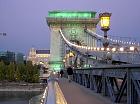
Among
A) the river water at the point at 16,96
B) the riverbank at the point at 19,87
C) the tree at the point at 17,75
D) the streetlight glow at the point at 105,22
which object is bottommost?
the river water at the point at 16,96

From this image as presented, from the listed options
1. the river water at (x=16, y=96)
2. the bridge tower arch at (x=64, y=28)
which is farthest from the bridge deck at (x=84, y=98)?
the bridge tower arch at (x=64, y=28)

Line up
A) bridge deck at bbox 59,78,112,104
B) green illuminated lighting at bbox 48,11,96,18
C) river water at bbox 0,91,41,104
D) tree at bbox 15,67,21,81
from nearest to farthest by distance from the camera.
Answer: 1. bridge deck at bbox 59,78,112,104
2. river water at bbox 0,91,41,104
3. tree at bbox 15,67,21,81
4. green illuminated lighting at bbox 48,11,96,18

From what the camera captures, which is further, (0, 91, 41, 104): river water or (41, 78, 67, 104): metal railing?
(0, 91, 41, 104): river water

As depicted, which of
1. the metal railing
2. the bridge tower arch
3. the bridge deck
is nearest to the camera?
the metal railing

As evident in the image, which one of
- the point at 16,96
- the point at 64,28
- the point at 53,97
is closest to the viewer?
the point at 53,97

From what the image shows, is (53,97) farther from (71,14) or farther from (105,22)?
(71,14)

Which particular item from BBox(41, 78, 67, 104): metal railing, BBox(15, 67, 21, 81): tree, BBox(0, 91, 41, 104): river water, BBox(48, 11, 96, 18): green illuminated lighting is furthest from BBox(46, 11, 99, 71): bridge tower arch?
BBox(41, 78, 67, 104): metal railing

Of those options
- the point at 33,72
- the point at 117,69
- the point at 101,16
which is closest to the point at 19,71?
the point at 33,72

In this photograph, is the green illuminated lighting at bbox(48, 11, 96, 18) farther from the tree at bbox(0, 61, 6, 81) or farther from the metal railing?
the metal railing

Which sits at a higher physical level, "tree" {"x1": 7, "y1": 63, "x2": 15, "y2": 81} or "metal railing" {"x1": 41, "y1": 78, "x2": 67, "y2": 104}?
"tree" {"x1": 7, "y1": 63, "x2": 15, "y2": 81}

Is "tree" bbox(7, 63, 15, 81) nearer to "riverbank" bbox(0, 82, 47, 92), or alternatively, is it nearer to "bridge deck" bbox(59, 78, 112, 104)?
"riverbank" bbox(0, 82, 47, 92)

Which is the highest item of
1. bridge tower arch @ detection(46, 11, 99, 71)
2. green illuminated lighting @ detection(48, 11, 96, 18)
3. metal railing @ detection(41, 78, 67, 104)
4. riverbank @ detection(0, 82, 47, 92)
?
green illuminated lighting @ detection(48, 11, 96, 18)

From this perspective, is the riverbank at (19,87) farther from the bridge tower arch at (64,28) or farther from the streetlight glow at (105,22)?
the streetlight glow at (105,22)

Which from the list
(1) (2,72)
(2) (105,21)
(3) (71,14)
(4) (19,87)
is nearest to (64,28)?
(3) (71,14)
